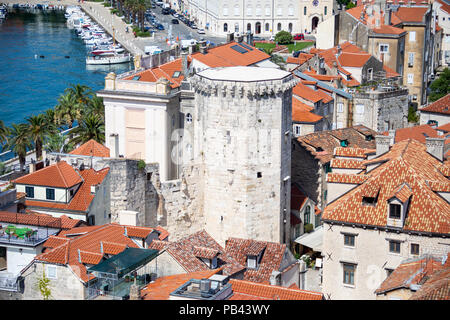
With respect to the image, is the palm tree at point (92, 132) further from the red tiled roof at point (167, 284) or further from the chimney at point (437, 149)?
the red tiled roof at point (167, 284)

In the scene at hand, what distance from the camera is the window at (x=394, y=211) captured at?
3888 cm

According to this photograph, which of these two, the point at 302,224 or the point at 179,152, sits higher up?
the point at 179,152

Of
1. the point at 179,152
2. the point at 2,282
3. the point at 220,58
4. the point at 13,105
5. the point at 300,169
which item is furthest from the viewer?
the point at 13,105

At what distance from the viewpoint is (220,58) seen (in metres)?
65.4

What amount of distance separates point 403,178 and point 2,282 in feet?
58.1

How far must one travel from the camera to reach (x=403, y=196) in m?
39.0

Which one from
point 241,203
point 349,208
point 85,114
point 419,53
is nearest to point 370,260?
point 349,208

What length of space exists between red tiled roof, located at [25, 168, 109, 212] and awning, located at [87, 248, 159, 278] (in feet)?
30.5

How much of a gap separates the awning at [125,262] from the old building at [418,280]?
32.6 feet

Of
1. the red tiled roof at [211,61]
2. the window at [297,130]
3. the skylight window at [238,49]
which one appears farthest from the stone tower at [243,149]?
the window at [297,130]

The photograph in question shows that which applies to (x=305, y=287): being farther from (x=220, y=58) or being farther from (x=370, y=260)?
(x=220, y=58)

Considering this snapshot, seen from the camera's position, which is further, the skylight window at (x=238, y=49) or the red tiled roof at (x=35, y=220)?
the skylight window at (x=238, y=49)

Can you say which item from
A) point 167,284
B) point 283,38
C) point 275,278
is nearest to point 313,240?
point 275,278

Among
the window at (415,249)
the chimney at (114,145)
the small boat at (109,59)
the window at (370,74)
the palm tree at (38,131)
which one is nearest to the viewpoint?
the window at (415,249)
